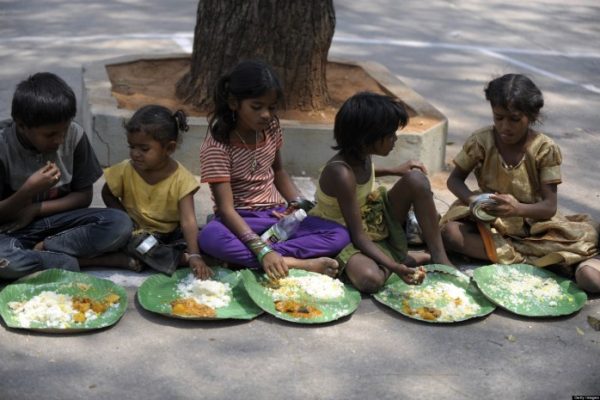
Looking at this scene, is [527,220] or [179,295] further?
[527,220]

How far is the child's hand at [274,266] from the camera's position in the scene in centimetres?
394

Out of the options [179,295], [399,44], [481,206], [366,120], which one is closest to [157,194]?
[179,295]

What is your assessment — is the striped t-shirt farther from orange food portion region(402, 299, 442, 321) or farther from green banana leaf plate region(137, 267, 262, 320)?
orange food portion region(402, 299, 442, 321)

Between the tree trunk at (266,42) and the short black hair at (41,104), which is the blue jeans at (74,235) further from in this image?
the tree trunk at (266,42)

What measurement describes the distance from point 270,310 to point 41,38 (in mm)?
6319

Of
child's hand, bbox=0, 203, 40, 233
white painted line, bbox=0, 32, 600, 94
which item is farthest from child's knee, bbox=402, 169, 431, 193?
white painted line, bbox=0, 32, 600, 94

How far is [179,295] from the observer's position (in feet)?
12.7

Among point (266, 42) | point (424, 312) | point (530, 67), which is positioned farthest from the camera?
point (530, 67)

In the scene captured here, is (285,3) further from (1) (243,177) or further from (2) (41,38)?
(2) (41,38)

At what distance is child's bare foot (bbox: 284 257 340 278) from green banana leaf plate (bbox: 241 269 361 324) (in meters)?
0.12

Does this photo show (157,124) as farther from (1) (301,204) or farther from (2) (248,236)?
(1) (301,204)

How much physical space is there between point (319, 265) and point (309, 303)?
29 cm

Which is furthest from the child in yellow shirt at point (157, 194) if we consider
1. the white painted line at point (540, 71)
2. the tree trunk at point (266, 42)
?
the white painted line at point (540, 71)

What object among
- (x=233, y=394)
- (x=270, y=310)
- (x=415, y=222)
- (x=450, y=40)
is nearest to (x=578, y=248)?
(x=415, y=222)
